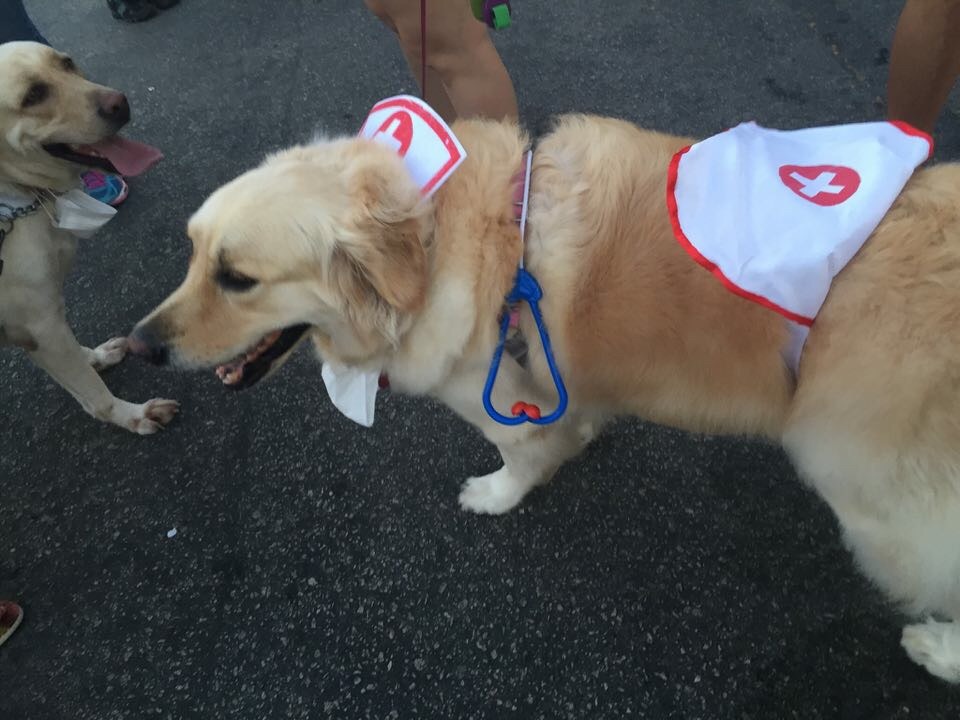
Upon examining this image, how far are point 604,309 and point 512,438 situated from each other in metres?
0.58

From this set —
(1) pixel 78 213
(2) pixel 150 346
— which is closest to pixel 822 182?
(2) pixel 150 346

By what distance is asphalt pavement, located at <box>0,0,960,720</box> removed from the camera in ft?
6.39

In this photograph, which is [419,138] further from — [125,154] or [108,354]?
[108,354]

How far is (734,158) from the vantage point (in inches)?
56.4

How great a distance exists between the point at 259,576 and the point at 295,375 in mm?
847

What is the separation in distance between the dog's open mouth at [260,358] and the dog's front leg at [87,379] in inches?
39.1

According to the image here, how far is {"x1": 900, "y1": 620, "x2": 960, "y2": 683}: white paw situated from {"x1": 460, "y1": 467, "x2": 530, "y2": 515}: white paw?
116 centimetres

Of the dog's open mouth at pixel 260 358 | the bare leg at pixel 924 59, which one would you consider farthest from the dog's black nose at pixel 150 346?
the bare leg at pixel 924 59

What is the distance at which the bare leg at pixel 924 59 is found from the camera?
2164 millimetres

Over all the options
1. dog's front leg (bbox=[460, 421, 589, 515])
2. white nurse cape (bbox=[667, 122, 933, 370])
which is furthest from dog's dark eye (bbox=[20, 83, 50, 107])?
white nurse cape (bbox=[667, 122, 933, 370])

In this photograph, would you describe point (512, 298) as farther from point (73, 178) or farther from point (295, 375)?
point (73, 178)

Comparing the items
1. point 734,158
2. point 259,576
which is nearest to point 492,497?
point 259,576

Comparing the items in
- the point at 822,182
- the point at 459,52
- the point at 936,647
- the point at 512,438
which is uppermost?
the point at 822,182

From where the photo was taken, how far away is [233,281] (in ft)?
5.19
